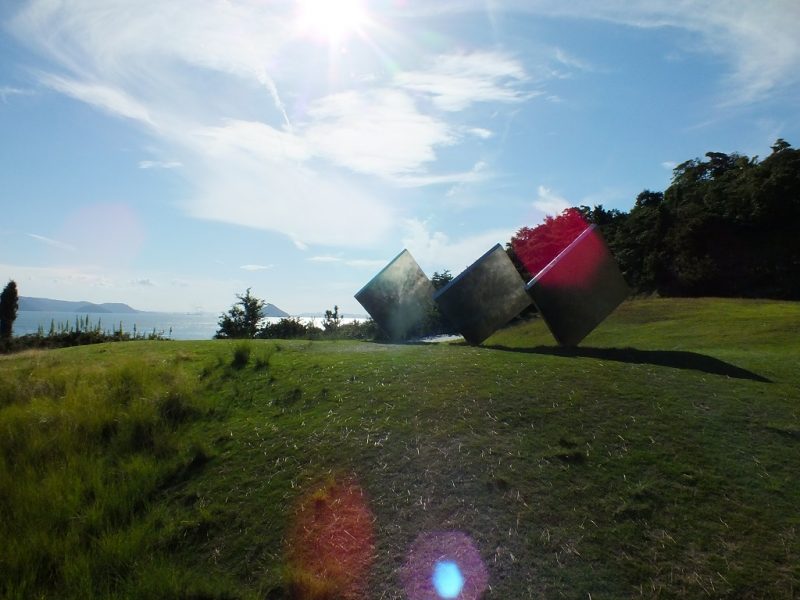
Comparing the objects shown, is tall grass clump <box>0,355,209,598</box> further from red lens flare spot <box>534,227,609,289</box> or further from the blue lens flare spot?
red lens flare spot <box>534,227,609,289</box>

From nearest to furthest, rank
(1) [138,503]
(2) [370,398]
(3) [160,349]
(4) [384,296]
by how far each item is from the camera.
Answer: (1) [138,503]
(2) [370,398]
(3) [160,349]
(4) [384,296]

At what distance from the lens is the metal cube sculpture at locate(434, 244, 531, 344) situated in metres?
17.5

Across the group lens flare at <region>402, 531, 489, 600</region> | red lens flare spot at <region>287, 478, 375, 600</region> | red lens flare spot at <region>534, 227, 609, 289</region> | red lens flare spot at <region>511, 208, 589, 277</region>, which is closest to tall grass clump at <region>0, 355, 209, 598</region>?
red lens flare spot at <region>287, 478, 375, 600</region>

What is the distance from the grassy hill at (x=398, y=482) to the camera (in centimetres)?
480

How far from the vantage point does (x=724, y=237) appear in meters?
38.3

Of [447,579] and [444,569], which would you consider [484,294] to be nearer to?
[444,569]

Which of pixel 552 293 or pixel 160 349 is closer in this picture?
pixel 552 293

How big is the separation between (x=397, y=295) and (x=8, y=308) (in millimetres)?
32375

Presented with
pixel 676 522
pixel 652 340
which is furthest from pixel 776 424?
pixel 652 340

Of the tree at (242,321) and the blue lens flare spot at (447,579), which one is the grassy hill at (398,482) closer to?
the blue lens flare spot at (447,579)

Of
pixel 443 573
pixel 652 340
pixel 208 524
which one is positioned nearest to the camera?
pixel 443 573

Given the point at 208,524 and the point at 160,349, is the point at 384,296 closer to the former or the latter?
the point at 160,349

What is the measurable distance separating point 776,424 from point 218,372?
9674 mm

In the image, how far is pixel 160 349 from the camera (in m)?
16.7
